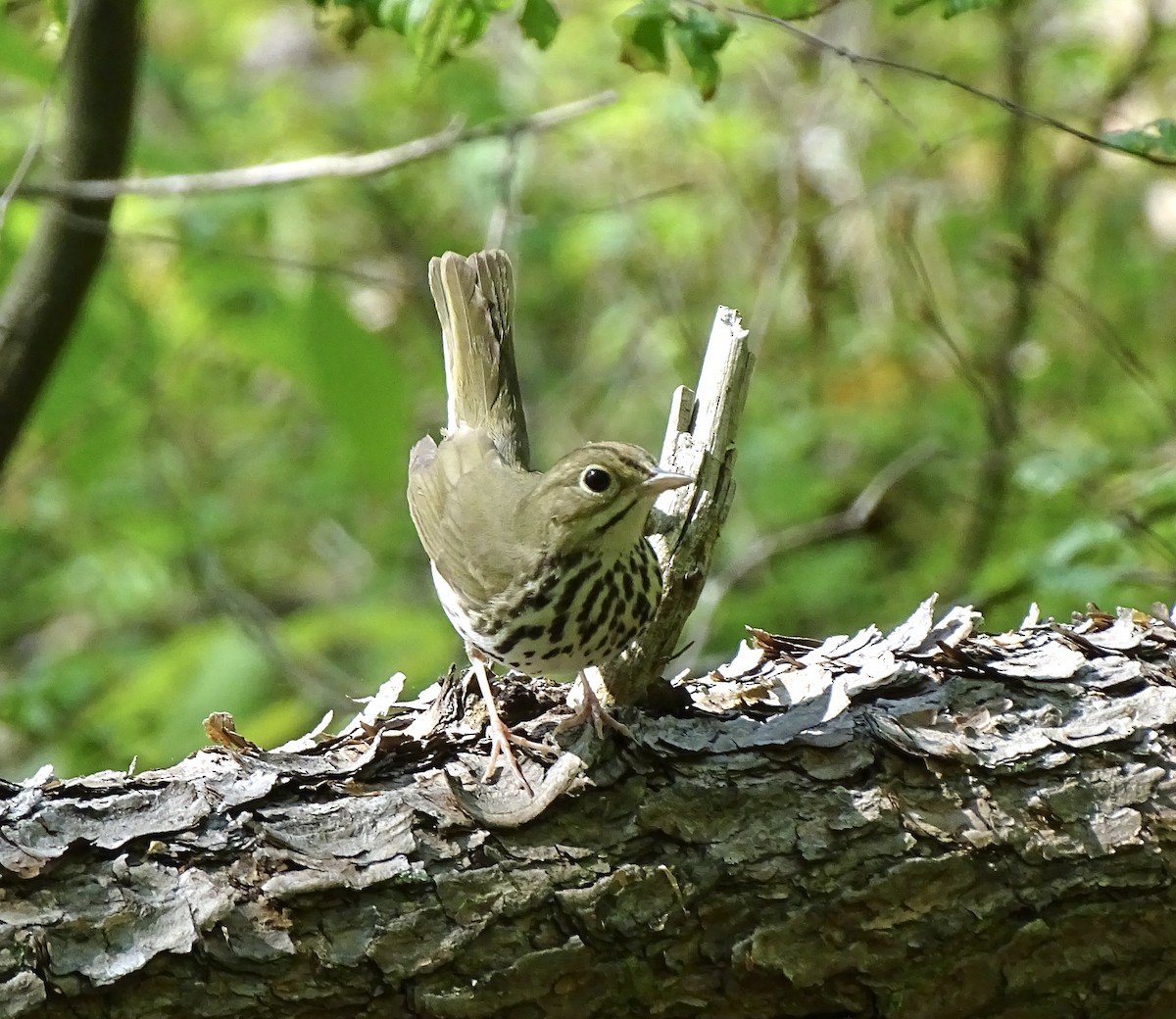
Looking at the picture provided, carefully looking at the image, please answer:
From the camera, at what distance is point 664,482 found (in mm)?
2584

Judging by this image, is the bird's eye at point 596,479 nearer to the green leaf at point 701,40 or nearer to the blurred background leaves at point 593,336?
the green leaf at point 701,40

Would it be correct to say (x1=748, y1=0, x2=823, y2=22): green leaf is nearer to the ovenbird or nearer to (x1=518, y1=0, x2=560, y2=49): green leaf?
(x1=518, y1=0, x2=560, y2=49): green leaf

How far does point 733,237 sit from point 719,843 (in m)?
5.61

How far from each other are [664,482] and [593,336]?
509 centimetres

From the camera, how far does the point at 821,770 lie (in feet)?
7.34

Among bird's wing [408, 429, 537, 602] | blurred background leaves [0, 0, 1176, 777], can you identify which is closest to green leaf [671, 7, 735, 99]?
bird's wing [408, 429, 537, 602]

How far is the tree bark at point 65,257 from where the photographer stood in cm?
304

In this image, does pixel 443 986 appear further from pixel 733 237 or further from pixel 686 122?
pixel 733 237

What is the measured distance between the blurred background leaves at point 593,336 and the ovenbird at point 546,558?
3.87 feet

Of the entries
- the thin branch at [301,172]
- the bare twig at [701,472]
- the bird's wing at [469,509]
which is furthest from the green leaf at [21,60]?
the bare twig at [701,472]

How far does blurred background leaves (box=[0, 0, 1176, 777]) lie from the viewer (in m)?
4.50

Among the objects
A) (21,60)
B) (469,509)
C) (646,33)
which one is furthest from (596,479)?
(21,60)

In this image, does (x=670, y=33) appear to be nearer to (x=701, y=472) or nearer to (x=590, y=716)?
(x=701, y=472)

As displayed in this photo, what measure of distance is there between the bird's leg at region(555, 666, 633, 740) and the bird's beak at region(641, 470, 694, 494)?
15.4 inches
